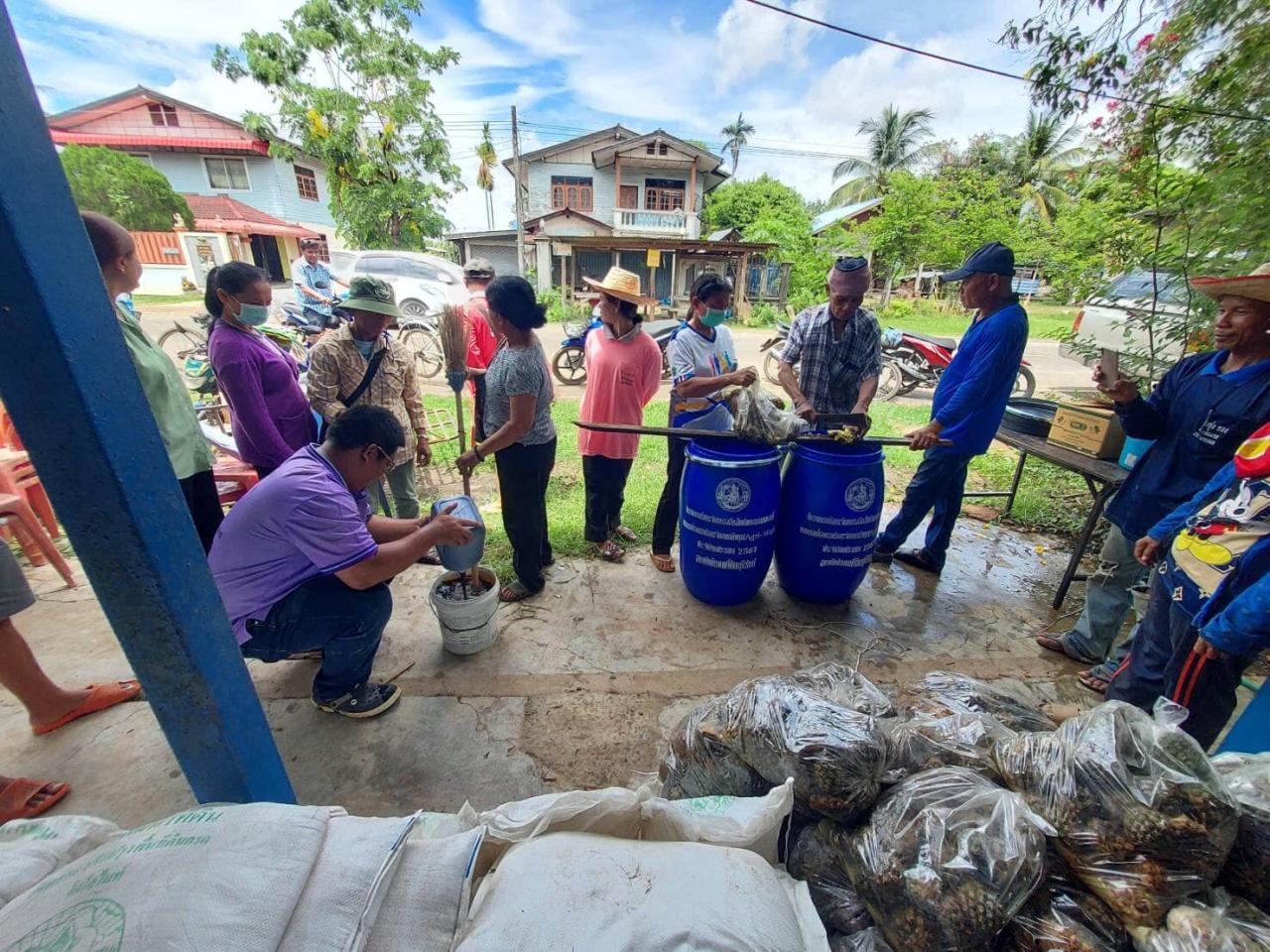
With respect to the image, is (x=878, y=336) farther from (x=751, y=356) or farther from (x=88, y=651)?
(x=751, y=356)

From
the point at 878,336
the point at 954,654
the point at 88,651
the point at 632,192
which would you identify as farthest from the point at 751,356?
the point at 632,192

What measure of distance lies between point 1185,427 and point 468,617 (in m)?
3.20

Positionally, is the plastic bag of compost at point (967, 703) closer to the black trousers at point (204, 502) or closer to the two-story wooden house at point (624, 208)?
the black trousers at point (204, 502)

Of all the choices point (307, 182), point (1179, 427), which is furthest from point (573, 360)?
point (307, 182)

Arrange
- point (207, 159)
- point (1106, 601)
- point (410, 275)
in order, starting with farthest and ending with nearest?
point (207, 159), point (410, 275), point (1106, 601)

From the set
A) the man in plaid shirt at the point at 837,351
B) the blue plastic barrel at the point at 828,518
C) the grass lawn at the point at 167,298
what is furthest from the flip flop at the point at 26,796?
the grass lawn at the point at 167,298

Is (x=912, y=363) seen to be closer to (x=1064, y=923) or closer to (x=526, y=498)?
(x=526, y=498)

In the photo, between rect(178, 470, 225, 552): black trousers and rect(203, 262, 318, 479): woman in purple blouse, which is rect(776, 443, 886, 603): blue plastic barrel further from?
rect(178, 470, 225, 552): black trousers

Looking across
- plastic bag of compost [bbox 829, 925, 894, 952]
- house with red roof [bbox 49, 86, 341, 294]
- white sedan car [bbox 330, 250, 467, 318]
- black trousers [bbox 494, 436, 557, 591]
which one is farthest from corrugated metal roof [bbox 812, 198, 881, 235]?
plastic bag of compost [bbox 829, 925, 894, 952]

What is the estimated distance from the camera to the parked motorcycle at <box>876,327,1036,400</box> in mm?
8281

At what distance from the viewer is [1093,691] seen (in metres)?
2.58

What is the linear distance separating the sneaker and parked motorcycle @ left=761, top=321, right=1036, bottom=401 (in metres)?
7.41

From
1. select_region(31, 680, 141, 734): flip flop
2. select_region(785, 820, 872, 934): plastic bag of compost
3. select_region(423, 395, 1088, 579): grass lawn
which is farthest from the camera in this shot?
select_region(423, 395, 1088, 579): grass lawn

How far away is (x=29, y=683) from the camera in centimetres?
204
